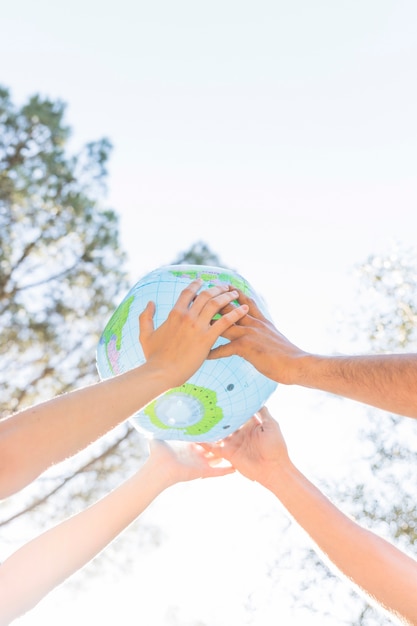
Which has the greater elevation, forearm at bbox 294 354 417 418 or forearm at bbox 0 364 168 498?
forearm at bbox 0 364 168 498

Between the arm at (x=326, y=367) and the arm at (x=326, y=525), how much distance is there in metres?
0.73

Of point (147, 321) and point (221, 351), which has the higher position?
point (147, 321)

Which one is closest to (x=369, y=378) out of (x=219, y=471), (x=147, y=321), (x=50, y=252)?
(x=147, y=321)

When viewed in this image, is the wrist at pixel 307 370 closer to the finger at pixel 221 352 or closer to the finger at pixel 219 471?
the finger at pixel 221 352

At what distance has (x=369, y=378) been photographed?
2.40m

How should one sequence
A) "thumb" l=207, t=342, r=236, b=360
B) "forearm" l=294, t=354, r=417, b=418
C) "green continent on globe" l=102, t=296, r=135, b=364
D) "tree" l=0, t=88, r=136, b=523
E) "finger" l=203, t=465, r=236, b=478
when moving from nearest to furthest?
"forearm" l=294, t=354, r=417, b=418, "thumb" l=207, t=342, r=236, b=360, "green continent on globe" l=102, t=296, r=135, b=364, "finger" l=203, t=465, r=236, b=478, "tree" l=0, t=88, r=136, b=523

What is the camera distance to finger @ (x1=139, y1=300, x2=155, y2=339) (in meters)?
2.59

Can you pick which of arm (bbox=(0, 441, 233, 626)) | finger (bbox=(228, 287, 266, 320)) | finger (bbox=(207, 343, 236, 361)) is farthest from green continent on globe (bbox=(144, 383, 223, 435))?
arm (bbox=(0, 441, 233, 626))

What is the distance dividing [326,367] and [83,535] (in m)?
1.38

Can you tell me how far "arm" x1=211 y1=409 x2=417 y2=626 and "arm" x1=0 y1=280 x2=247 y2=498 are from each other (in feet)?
2.98

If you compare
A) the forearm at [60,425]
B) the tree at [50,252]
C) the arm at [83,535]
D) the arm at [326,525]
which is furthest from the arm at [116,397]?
the tree at [50,252]

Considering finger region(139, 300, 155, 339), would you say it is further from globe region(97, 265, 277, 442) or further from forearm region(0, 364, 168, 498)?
forearm region(0, 364, 168, 498)

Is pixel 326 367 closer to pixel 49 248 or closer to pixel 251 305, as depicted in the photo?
pixel 251 305

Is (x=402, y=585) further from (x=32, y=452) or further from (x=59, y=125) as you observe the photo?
(x=59, y=125)
